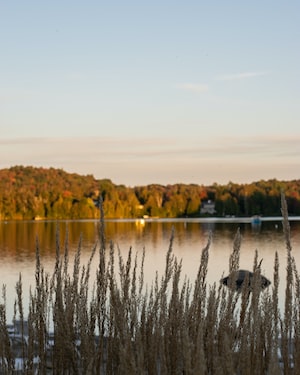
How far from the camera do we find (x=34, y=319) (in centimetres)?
436

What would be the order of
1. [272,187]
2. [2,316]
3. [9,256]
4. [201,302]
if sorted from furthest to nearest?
[272,187] < [9,256] < [201,302] < [2,316]

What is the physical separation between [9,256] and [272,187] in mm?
129938

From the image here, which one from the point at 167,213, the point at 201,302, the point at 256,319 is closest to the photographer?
the point at 256,319

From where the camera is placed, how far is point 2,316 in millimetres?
3977

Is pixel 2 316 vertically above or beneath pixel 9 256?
above

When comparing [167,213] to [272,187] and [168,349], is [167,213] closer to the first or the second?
[272,187]

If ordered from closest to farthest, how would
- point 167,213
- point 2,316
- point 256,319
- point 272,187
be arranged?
point 256,319
point 2,316
point 272,187
point 167,213

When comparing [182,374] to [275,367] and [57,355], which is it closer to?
[57,355]

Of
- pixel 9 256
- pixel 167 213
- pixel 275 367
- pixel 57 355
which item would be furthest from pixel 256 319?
pixel 167 213

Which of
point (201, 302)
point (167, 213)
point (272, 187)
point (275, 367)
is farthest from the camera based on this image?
point (167, 213)

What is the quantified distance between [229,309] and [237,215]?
589 ft

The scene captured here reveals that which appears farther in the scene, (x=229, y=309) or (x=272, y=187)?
(x=272, y=187)

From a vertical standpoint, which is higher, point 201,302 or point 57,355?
point 201,302

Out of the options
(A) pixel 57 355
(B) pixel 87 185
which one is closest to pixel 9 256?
(A) pixel 57 355
